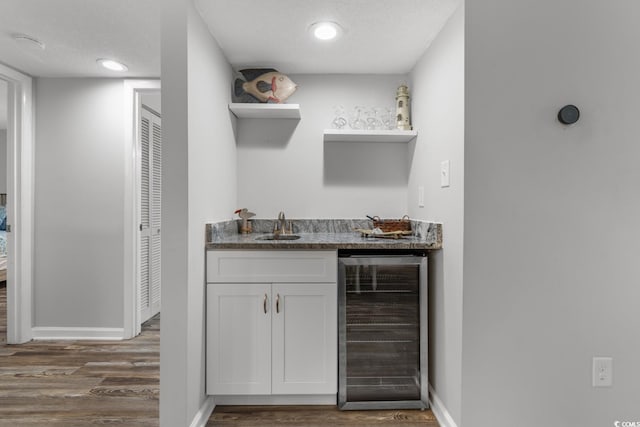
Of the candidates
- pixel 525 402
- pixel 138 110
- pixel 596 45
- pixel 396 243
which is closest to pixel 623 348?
pixel 525 402

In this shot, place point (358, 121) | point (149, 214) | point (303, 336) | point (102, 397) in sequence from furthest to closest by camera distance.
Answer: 1. point (149, 214)
2. point (358, 121)
3. point (102, 397)
4. point (303, 336)

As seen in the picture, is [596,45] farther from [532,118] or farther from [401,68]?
[401,68]

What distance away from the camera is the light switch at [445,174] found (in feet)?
5.96

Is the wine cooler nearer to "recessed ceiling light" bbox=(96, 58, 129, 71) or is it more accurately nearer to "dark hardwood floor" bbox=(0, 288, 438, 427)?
"dark hardwood floor" bbox=(0, 288, 438, 427)

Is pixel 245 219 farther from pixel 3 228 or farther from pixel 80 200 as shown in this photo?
pixel 3 228

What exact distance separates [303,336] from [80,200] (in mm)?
2333

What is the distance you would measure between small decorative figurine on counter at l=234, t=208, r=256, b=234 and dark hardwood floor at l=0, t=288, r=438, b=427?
1123 mm

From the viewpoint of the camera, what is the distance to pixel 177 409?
1.63m

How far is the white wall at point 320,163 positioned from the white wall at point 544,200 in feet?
3.58

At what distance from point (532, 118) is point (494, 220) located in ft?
1.63

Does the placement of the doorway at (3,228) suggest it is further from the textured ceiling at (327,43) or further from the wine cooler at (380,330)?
the wine cooler at (380,330)

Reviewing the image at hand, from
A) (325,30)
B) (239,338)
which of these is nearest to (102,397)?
(239,338)

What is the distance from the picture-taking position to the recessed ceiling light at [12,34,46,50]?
2270 mm

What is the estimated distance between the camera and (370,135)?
7.96 feet
